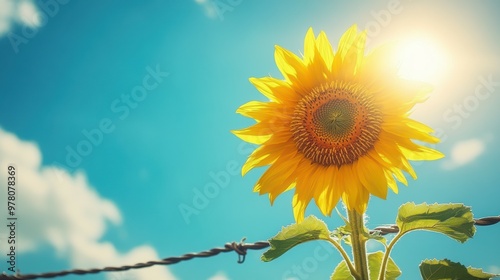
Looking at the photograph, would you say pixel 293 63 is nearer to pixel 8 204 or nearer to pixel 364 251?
pixel 364 251

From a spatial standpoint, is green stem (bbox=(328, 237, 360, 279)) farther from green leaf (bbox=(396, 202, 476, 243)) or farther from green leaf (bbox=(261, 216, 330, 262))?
green leaf (bbox=(396, 202, 476, 243))

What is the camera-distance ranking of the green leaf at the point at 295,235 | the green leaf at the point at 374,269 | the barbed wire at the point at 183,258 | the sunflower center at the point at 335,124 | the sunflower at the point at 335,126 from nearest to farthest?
the green leaf at the point at 295,235, the green leaf at the point at 374,269, the sunflower at the point at 335,126, the sunflower center at the point at 335,124, the barbed wire at the point at 183,258

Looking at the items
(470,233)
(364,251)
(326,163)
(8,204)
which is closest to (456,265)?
(470,233)

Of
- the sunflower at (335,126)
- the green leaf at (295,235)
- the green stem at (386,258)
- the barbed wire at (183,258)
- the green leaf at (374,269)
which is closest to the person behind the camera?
the green stem at (386,258)

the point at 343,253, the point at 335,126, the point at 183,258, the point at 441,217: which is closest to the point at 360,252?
the point at 343,253

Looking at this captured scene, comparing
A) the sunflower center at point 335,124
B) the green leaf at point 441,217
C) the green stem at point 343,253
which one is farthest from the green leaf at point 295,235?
the sunflower center at point 335,124

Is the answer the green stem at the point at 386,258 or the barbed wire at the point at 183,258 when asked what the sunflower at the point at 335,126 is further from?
the barbed wire at the point at 183,258

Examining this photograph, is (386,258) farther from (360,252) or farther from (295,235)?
(295,235)
